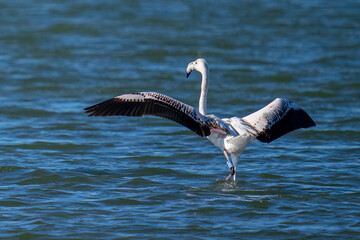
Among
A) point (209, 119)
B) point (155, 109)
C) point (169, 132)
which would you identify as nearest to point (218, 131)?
point (209, 119)

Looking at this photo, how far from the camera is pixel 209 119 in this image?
804cm

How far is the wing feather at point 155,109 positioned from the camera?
308 inches

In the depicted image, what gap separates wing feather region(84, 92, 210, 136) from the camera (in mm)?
7820

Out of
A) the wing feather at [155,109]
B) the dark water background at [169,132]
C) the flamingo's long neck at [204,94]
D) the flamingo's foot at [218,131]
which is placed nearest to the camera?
the dark water background at [169,132]

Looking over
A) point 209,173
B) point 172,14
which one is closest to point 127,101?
point 209,173

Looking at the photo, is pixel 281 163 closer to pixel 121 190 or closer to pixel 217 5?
pixel 121 190

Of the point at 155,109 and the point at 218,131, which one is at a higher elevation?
the point at 155,109

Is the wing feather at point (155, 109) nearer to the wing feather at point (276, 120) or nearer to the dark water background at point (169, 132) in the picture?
the wing feather at point (276, 120)

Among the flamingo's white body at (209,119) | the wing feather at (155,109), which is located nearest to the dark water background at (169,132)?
the flamingo's white body at (209,119)

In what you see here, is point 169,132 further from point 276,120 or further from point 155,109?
point 155,109

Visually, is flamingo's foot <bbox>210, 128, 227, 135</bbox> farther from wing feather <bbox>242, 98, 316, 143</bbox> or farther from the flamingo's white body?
wing feather <bbox>242, 98, 316, 143</bbox>

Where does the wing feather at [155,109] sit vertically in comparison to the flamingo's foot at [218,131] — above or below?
above

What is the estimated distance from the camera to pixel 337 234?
6684 millimetres

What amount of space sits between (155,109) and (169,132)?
131 inches
